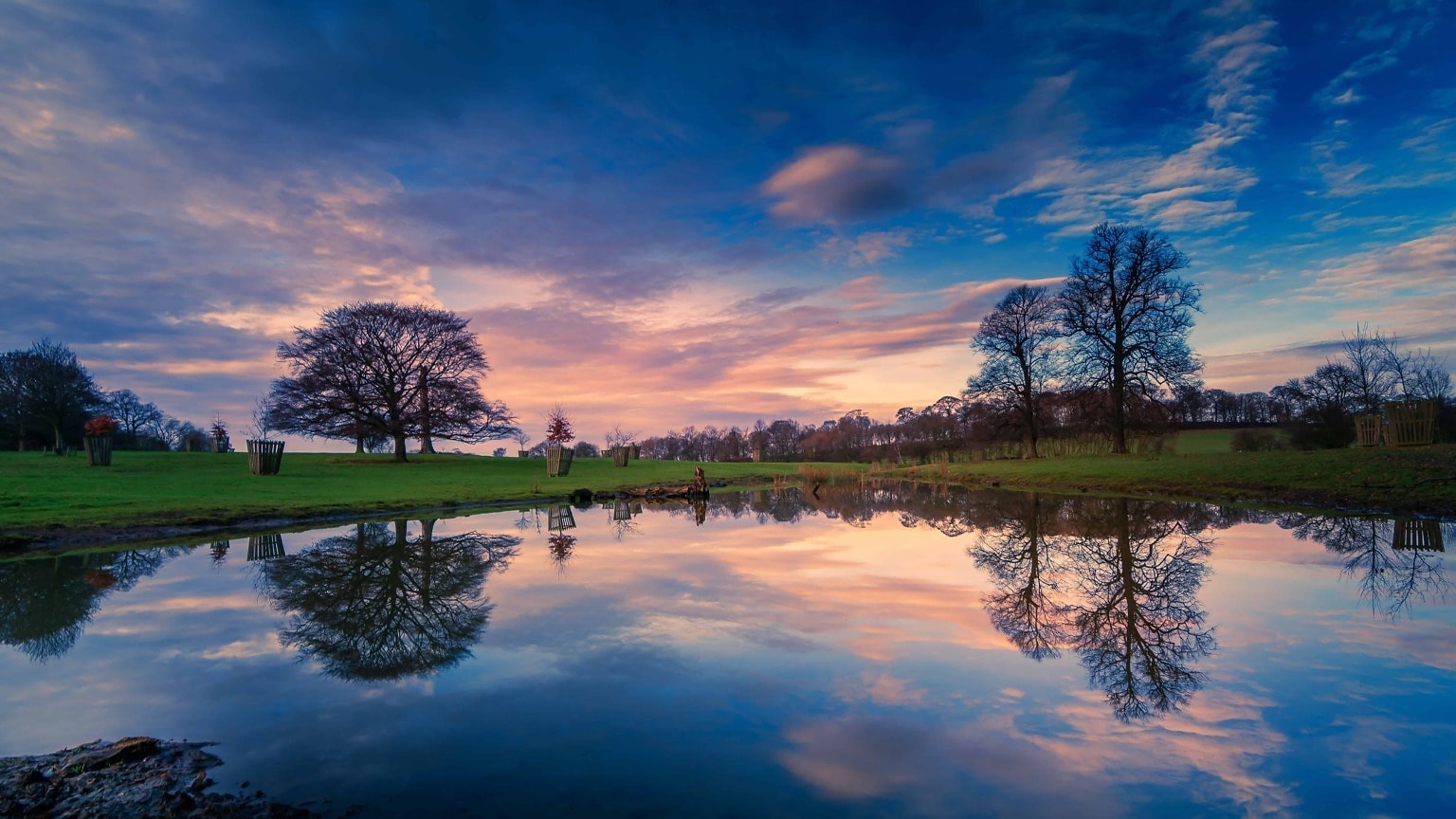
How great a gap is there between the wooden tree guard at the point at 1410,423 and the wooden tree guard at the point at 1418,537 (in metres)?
12.9

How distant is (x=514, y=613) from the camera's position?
330 inches

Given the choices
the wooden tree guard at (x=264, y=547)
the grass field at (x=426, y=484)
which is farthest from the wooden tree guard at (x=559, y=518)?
the wooden tree guard at (x=264, y=547)

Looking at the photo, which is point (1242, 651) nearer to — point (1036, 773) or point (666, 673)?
point (1036, 773)

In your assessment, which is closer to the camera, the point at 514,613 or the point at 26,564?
the point at 514,613

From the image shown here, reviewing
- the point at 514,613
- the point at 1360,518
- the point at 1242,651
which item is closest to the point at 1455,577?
the point at 1242,651

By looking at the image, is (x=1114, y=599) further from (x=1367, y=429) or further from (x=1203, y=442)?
(x=1203, y=442)

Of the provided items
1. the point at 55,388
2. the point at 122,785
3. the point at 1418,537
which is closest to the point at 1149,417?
the point at 1418,537

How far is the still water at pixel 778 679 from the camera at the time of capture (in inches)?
152

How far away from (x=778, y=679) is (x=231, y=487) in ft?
85.0

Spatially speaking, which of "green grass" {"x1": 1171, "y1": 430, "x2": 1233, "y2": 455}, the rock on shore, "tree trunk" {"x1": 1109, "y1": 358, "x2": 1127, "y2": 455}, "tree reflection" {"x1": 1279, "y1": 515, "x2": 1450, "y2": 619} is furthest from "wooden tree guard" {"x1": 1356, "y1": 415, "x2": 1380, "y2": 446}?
the rock on shore

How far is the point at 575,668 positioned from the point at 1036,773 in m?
4.02

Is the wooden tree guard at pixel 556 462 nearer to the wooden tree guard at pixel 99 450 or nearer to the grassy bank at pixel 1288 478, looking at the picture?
the wooden tree guard at pixel 99 450

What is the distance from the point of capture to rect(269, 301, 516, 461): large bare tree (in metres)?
39.6

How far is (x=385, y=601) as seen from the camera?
351 inches
